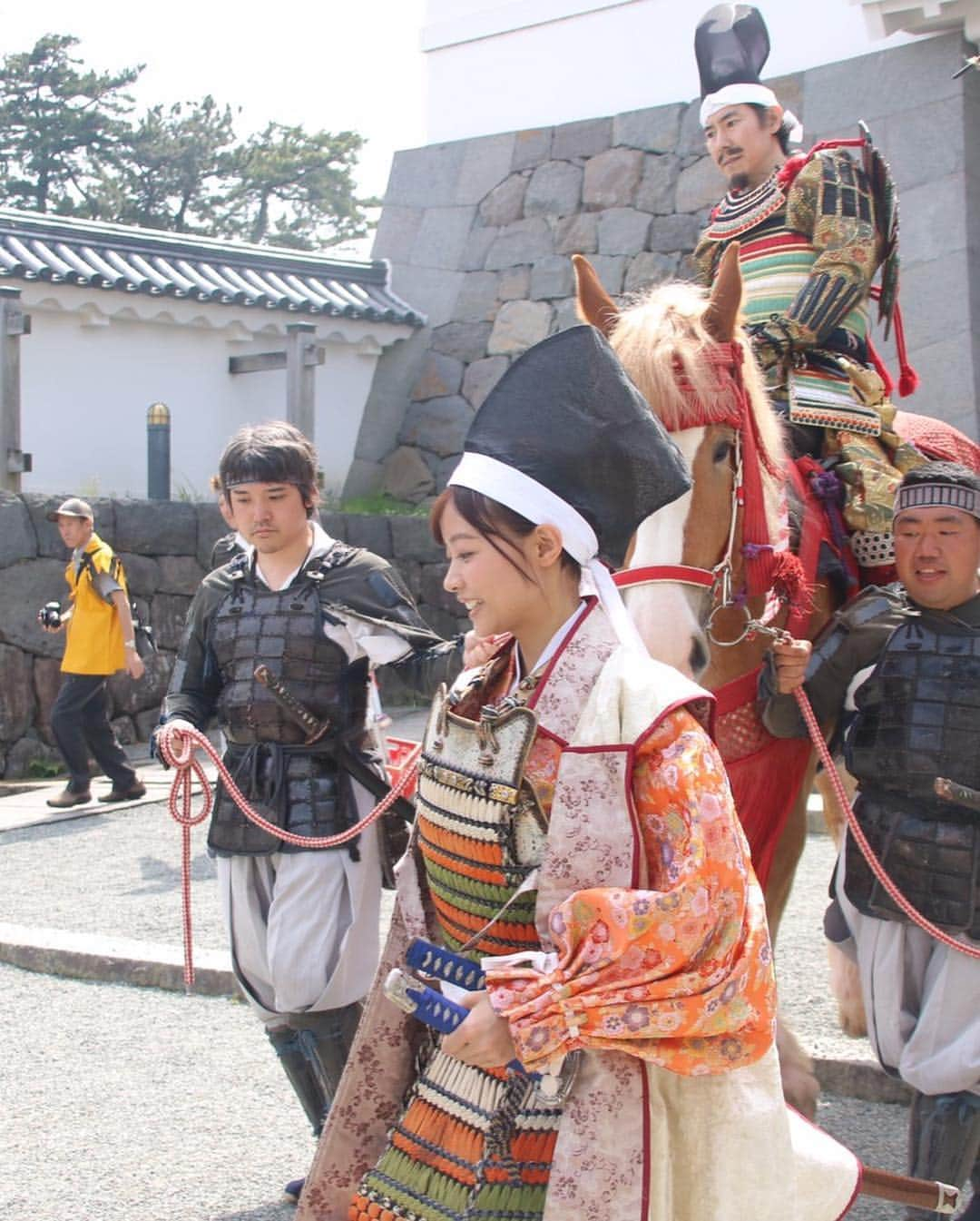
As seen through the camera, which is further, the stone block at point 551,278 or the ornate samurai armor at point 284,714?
the stone block at point 551,278

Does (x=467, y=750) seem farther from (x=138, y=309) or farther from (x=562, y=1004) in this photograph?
(x=138, y=309)

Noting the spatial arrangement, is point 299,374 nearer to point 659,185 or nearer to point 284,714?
point 659,185

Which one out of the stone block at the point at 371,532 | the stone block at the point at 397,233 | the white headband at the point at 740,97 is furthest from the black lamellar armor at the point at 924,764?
the stone block at the point at 397,233

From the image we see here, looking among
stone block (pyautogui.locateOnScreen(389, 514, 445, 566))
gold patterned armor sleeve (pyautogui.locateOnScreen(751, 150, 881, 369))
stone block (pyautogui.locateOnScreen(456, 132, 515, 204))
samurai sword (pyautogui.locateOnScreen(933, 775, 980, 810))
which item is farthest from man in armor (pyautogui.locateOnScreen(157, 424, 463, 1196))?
stone block (pyautogui.locateOnScreen(456, 132, 515, 204))

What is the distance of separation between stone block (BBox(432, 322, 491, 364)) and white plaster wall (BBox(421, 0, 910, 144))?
1744mm

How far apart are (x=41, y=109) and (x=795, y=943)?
1846 centimetres

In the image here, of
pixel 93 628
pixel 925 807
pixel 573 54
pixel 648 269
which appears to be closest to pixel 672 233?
pixel 648 269

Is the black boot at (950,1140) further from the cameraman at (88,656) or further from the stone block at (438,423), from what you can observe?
the stone block at (438,423)

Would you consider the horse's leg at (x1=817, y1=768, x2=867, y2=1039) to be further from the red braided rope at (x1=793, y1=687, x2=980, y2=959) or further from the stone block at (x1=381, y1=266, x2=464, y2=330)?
the stone block at (x1=381, y1=266, x2=464, y2=330)

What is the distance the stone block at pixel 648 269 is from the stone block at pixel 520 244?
93 centimetres

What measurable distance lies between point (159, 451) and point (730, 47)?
24.6 feet

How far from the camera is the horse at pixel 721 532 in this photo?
10.8ft

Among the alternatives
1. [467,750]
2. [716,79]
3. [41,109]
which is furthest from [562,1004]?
[41,109]

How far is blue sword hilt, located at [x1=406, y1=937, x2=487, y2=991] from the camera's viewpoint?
199cm
